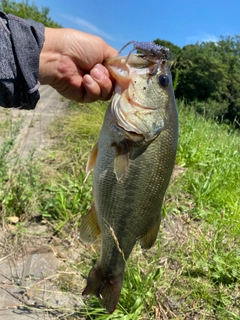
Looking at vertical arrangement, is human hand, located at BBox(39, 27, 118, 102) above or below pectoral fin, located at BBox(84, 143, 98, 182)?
above

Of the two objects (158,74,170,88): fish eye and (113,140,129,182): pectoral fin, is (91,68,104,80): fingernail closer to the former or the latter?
(158,74,170,88): fish eye

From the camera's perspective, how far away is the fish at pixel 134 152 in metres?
1.90

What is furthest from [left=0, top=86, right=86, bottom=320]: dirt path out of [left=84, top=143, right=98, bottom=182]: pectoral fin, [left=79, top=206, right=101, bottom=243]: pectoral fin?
[left=84, top=143, right=98, bottom=182]: pectoral fin

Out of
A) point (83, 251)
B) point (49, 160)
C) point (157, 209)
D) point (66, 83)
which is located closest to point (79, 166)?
point (49, 160)

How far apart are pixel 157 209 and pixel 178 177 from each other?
9.08 feet

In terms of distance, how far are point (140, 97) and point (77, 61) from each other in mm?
595

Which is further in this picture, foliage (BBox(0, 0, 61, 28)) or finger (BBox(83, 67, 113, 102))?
foliage (BBox(0, 0, 61, 28))

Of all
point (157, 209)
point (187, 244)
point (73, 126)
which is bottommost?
point (73, 126)

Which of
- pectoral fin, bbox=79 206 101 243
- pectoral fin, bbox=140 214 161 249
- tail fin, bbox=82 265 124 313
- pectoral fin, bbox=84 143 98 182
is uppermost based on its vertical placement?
pectoral fin, bbox=84 143 98 182

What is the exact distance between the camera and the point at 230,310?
2.82 metres

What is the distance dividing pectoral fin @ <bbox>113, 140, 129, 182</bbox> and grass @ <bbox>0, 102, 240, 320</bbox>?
3.82ft

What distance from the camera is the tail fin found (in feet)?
6.98

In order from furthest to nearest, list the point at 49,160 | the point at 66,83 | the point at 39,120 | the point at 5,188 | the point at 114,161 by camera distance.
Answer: the point at 39,120 < the point at 49,160 < the point at 5,188 < the point at 66,83 < the point at 114,161

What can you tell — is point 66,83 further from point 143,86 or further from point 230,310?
point 230,310
